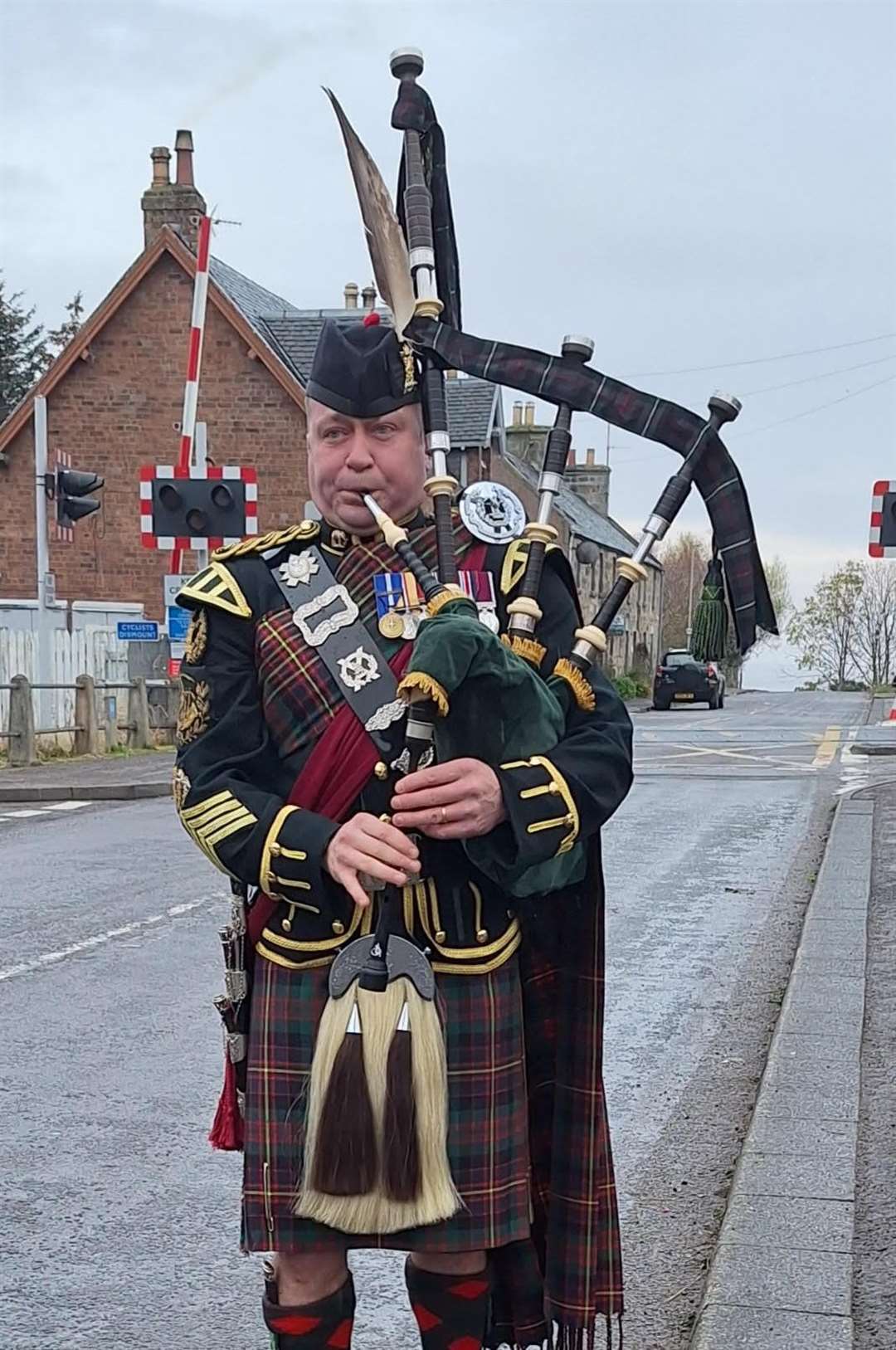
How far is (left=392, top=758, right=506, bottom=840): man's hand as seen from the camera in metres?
2.32

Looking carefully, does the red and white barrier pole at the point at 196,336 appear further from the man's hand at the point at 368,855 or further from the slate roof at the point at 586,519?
the slate roof at the point at 586,519

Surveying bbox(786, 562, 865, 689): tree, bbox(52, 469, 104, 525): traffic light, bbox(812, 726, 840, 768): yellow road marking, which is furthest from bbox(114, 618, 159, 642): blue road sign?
bbox(786, 562, 865, 689): tree

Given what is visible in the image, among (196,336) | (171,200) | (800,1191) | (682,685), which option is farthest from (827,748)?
(800,1191)

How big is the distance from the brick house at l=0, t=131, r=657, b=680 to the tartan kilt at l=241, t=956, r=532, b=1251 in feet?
78.5

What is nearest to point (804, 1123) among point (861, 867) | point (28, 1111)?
point (28, 1111)

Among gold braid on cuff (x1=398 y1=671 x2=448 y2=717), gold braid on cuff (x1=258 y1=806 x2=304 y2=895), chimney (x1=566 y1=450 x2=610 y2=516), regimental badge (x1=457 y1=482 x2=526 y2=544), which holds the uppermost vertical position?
chimney (x1=566 y1=450 x2=610 y2=516)

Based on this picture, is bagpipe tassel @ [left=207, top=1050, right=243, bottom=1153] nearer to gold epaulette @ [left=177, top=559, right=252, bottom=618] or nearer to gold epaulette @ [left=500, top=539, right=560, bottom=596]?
gold epaulette @ [left=177, top=559, right=252, bottom=618]

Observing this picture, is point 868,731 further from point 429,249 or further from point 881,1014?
point 429,249

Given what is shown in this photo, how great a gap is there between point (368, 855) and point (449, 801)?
0.14 meters

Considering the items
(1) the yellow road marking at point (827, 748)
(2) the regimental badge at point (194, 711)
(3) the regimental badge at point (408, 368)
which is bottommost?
(1) the yellow road marking at point (827, 748)

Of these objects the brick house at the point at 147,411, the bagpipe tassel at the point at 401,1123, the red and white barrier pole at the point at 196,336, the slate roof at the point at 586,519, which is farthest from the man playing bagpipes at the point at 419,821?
the slate roof at the point at 586,519

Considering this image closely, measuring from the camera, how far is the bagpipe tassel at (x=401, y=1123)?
2.38 m

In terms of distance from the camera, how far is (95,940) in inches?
305

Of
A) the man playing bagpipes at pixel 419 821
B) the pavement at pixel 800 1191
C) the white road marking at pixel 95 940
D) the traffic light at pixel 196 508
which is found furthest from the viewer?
the traffic light at pixel 196 508
